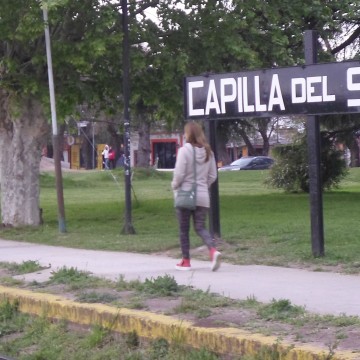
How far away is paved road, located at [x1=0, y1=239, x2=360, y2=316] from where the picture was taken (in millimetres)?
8891

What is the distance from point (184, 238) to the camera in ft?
36.1

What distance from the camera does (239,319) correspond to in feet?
26.1

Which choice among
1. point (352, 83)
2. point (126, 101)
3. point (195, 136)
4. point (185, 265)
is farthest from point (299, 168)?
point (195, 136)

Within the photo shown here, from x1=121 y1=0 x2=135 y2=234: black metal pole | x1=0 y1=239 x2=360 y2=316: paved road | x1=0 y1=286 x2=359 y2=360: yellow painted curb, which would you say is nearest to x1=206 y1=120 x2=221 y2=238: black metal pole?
x1=0 y1=239 x2=360 y2=316: paved road

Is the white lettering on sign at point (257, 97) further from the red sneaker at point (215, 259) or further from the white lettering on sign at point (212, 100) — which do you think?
the red sneaker at point (215, 259)

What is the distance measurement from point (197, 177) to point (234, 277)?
123 cm

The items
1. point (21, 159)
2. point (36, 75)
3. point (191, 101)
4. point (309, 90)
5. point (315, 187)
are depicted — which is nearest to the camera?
point (309, 90)

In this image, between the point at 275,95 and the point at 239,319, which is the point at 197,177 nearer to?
the point at 275,95

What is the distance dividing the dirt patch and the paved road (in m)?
0.54

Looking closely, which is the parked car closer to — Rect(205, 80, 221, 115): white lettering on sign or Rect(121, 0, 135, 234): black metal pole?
Rect(121, 0, 135, 234): black metal pole

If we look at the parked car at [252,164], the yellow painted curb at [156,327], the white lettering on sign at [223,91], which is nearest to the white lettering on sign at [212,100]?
the white lettering on sign at [223,91]

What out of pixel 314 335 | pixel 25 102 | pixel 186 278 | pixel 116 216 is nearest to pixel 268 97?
pixel 186 278

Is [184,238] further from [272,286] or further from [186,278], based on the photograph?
[272,286]

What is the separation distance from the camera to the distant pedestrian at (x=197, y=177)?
10789 millimetres
